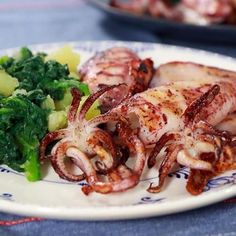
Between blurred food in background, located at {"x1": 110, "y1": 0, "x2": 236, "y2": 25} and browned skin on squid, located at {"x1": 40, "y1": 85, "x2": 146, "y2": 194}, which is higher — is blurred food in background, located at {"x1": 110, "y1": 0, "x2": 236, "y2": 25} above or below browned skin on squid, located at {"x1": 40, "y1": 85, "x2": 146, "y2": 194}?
below

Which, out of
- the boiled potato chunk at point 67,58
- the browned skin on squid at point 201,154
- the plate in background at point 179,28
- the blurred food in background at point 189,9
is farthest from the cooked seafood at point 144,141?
the blurred food in background at point 189,9

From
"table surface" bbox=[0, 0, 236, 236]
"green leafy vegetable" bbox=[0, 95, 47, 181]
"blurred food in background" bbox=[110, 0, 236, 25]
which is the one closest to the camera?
"table surface" bbox=[0, 0, 236, 236]

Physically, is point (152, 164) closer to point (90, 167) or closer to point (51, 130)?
point (90, 167)

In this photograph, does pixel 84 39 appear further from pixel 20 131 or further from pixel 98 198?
pixel 98 198

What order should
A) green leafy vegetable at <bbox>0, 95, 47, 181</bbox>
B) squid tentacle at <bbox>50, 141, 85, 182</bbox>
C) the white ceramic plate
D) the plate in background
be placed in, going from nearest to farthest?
the white ceramic plate, squid tentacle at <bbox>50, 141, 85, 182</bbox>, green leafy vegetable at <bbox>0, 95, 47, 181</bbox>, the plate in background

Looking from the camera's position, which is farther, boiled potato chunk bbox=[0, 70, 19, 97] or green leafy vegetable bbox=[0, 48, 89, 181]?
boiled potato chunk bbox=[0, 70, 19, 97]

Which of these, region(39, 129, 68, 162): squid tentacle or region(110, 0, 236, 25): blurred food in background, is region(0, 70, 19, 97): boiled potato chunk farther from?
region(110, 0, 236, 25): blurred food in background

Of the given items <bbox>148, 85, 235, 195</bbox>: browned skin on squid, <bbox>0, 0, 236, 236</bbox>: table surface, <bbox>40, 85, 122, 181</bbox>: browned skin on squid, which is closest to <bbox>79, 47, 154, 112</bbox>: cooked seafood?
<bbox>40, 85, 122, 181</bbox>: browned skin on squid
